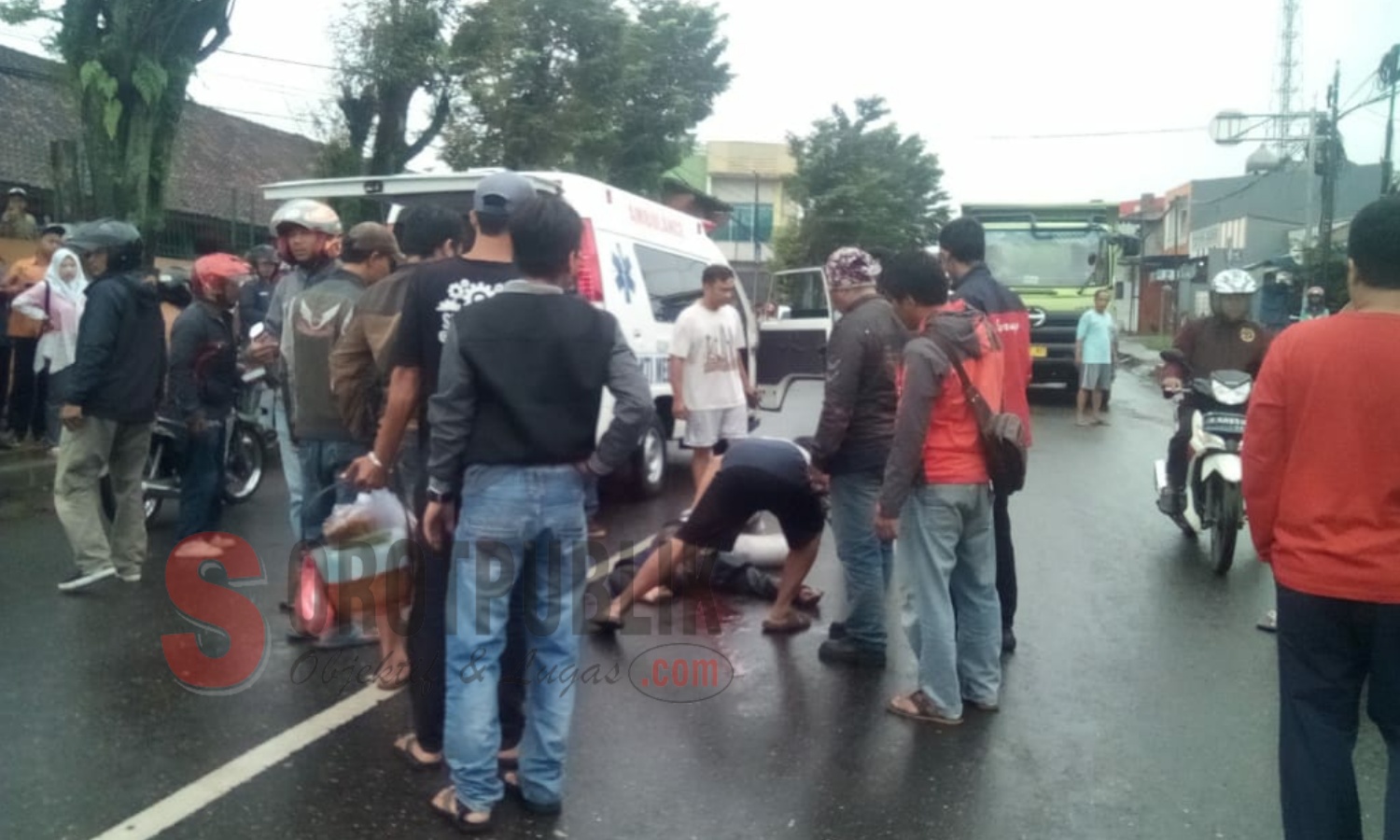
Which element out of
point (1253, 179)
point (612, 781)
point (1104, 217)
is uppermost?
point (1253, 179)

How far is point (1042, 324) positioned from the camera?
1822cm

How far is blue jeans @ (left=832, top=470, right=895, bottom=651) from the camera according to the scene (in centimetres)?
536

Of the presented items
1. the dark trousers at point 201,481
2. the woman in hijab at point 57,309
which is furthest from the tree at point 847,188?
the dark trousers at point 201,481

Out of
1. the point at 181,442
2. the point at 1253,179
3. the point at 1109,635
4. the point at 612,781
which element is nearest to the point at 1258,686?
the point at 1109,635

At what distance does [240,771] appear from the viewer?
4.15 m

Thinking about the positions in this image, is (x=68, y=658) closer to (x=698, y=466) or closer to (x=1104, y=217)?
(x=698, y=466)

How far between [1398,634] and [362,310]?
3549mm

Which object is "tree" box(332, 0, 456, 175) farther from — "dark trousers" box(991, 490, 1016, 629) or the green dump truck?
"dark trousers" box(991, 490, 1016, 629)

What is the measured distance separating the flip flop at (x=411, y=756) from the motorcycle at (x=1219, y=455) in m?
5.01

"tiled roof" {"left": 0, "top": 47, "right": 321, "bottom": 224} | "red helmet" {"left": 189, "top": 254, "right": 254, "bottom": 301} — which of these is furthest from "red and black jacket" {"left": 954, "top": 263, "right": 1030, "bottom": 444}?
"tiled roof" {"left": 0, "top": 47, "right": 321, "bottom": 224}

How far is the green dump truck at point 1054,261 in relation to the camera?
18.3 metres

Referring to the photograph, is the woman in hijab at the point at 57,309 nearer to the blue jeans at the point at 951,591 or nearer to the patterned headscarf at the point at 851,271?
the patterned headscarf at the point at 851,271

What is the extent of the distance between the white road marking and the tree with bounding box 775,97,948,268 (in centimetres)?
3339

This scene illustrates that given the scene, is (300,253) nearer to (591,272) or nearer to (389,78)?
(591,272)
